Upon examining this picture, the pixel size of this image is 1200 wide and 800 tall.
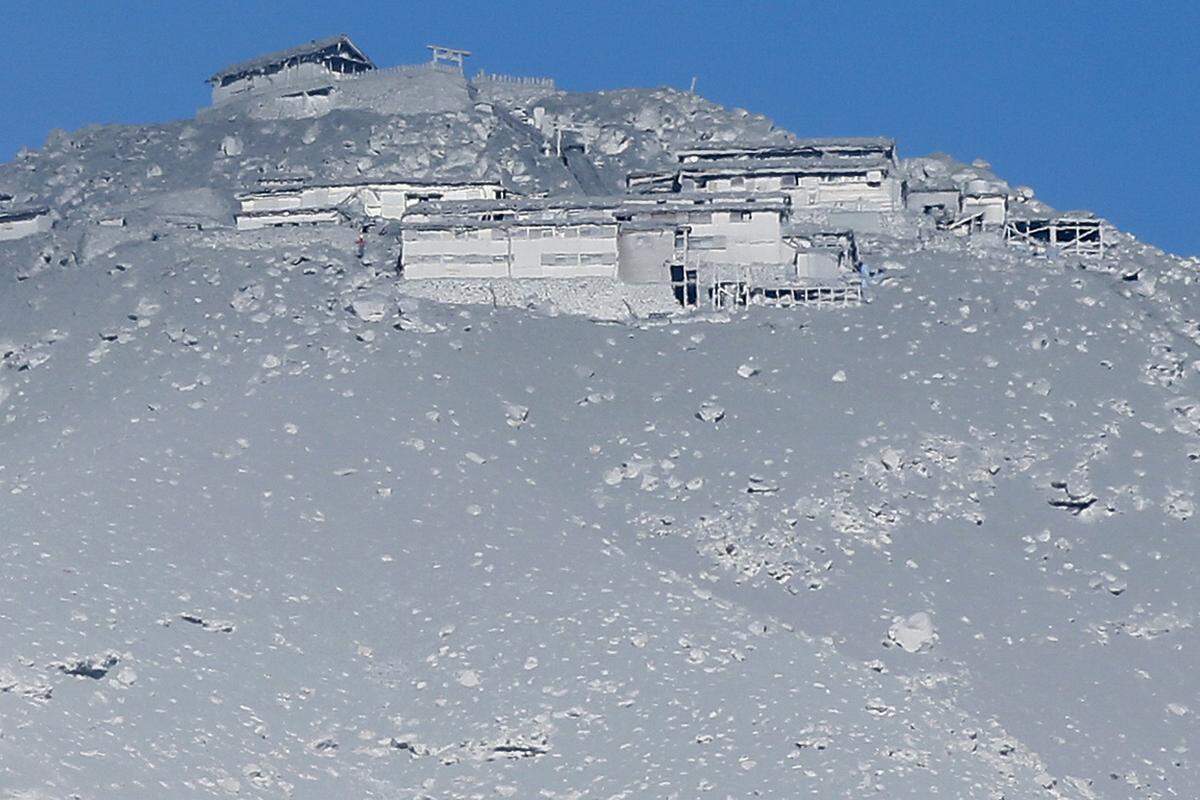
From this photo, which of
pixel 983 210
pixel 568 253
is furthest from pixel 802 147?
pixel 568 253

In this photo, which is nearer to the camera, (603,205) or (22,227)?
(603,205)

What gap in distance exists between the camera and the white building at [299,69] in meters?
143

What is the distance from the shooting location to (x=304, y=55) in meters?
144

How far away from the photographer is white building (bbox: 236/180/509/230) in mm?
127500

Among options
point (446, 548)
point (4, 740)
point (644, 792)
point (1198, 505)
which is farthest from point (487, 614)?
point (1198, 505)

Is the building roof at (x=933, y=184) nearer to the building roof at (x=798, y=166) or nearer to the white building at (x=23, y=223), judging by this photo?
the building roof at (x=798, y=166)

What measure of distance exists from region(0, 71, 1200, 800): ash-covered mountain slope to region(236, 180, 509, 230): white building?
17.8ft

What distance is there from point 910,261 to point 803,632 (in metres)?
26.4

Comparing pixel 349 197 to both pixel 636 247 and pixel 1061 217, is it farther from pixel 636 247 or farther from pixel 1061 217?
pixel 1061 217

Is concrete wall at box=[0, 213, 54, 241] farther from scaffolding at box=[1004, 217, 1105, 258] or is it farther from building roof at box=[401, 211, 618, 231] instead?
scaffolding at box=[1004, 217, 1105, 258]

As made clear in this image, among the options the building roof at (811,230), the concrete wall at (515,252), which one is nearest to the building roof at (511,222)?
the concrete wall at (515,252)

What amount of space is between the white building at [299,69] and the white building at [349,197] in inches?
576

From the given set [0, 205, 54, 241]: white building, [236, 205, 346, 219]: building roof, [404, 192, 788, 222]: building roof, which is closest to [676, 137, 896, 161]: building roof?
[404, 192, 788, 222]: building roof

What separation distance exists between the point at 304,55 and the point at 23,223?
19.5 m
